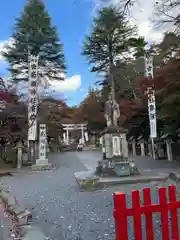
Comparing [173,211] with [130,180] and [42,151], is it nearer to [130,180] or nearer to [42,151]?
[130,180]

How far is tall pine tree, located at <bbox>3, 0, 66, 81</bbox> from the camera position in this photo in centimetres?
2169

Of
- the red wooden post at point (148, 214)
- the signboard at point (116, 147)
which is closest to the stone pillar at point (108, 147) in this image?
the signboard at point (116, 147)

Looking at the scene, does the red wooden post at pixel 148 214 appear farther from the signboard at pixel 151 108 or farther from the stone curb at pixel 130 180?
the signboard at pixel 151 108

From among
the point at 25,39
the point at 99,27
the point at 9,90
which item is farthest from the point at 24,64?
the point at 99,27

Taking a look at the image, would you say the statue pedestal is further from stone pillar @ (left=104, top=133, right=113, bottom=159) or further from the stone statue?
the stone statue

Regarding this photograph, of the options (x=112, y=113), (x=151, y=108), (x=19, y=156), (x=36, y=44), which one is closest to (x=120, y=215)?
(x=112, y=113)

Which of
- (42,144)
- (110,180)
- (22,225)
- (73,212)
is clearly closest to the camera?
(22,225)

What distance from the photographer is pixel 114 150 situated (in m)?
8.98

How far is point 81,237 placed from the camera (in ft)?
11.3

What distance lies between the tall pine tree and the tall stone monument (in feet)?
45.4

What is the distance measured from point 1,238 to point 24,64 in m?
20.1

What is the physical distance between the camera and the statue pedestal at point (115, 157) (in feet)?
27.4

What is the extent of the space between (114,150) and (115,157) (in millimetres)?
241

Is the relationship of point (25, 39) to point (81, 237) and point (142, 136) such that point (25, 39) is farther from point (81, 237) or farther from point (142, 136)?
point (81, 237)
